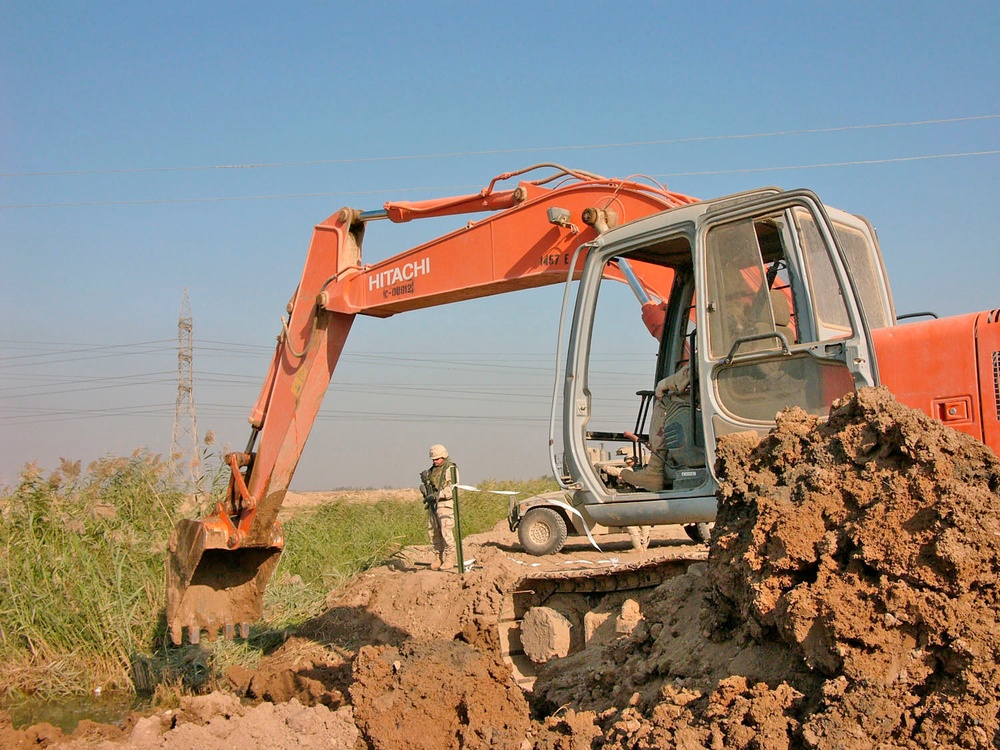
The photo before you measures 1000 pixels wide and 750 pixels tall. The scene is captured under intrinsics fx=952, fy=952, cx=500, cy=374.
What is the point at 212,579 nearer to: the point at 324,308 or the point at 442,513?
the point at 324,308

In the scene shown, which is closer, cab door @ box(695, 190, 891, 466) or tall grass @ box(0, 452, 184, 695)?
cab door @ box(695, 190, 891, 466)

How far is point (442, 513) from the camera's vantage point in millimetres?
12344

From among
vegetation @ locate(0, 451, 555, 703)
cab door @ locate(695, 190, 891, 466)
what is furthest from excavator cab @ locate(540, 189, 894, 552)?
vegetation @ locate(0, 451, 555, 703)

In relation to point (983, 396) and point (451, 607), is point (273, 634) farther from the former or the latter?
point (983, 396)

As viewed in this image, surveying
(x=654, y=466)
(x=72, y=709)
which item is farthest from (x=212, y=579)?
(x=654, y=466)

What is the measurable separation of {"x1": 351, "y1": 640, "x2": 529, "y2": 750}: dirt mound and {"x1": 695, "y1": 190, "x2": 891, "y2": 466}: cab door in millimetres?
1596

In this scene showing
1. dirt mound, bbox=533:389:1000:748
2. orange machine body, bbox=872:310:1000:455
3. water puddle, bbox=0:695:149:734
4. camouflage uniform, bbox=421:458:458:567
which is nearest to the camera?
dirt mound, bbox=533:389:1000:748

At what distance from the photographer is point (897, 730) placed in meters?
2.95

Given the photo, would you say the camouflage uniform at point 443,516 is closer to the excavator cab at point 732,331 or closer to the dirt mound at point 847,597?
the excavator cab at point 732,331

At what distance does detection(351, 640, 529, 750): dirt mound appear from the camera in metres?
4.31

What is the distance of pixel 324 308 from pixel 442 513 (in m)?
5.57

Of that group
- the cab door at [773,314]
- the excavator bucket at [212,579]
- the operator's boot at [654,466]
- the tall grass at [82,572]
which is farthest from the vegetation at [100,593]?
the cab door at [773,314]

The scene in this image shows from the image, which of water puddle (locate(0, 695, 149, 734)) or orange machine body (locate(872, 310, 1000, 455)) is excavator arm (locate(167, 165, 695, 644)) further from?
orange machine body (locate(872, 310, 1000, 455))

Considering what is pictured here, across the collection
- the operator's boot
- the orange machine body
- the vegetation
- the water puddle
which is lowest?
the water puddle
